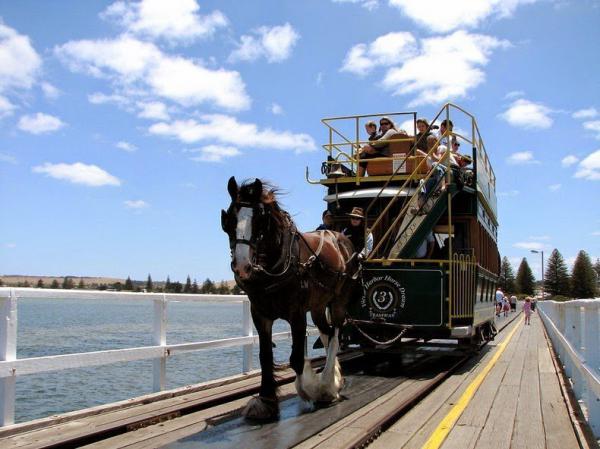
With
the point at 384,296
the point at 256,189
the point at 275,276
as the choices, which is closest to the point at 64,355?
the point at 275,276

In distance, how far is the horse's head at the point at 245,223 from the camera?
5270 mm

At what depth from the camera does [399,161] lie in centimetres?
1122

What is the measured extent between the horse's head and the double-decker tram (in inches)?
117

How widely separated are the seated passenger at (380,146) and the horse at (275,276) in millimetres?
4715

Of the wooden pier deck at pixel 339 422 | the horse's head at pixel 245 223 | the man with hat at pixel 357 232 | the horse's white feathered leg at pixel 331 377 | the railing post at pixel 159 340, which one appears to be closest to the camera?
the wooden pier deck at pixel 339 422

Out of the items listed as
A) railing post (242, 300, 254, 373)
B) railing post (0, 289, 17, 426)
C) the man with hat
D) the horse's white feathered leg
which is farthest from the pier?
the man with hat

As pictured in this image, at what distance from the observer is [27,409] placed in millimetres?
10586

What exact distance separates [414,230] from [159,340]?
4649 millimetres

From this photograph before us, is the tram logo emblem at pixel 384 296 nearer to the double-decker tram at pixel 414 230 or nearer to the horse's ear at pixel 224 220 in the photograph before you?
the double-decker tram at pixel 414 230

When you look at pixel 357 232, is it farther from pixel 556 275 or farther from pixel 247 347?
pixel 556 275

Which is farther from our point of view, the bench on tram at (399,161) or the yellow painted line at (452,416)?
the bench on tram at (399,161)

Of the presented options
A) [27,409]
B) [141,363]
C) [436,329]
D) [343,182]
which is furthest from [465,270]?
[141,363]

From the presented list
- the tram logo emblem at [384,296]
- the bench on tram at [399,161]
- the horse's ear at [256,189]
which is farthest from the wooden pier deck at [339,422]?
the bench on tram at [399,161]

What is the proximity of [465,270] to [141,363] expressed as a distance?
36.1 ft
